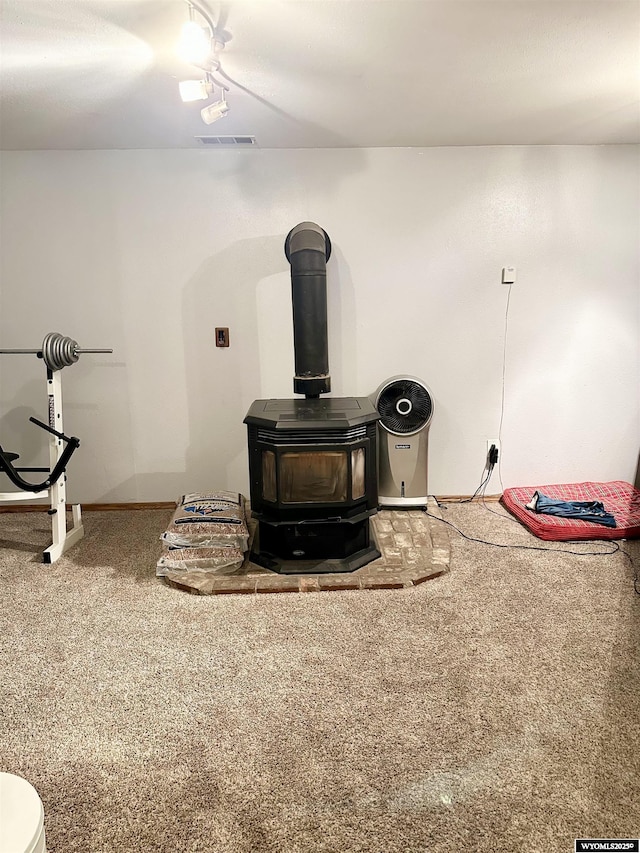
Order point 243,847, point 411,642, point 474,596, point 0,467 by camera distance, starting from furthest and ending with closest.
Result: point 0,467 < point 474,596 < point 411,642 < point 243,847

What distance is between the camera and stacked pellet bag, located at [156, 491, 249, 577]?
9.18ft

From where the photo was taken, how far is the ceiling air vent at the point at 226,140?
3160 mm

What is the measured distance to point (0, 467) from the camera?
2861 millimetres

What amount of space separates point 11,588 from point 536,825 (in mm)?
2384

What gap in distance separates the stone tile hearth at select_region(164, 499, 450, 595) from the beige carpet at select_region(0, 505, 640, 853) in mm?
57

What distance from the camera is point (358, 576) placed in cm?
272

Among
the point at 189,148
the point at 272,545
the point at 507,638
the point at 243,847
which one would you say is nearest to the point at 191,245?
the point at 189,148

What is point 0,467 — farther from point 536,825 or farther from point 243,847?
point 536,825

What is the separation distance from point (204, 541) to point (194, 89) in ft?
6.46

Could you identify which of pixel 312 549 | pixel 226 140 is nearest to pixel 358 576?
pixel 312 549

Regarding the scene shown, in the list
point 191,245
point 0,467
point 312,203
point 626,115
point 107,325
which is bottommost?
point 0,467

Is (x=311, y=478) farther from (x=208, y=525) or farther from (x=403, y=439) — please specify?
(x=403, y=439)

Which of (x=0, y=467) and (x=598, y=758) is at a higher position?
(x=0, y=467)

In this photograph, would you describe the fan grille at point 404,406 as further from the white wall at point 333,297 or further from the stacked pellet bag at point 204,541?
the stacked pellet bag at point 204,541
